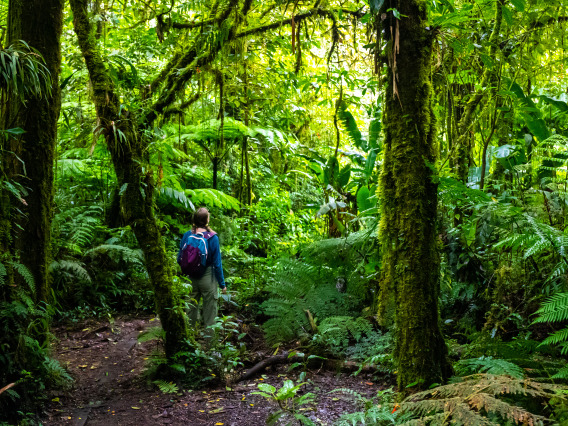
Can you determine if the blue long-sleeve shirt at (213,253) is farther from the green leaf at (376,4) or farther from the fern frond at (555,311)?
the fern frond at (555,311)

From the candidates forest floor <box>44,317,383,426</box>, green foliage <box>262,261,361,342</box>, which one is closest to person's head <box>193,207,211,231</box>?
green foliage <box>262,261,361,342</box>

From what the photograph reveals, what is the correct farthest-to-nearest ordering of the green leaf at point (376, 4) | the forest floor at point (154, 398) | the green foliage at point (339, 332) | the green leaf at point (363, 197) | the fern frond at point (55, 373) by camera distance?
the green leaf at point (363, 197)
the green foliage at point (339, 332)
the fern frond at point (55, 373)
the forest floor at point (154, 398)
the green leaf at point (376, 4)

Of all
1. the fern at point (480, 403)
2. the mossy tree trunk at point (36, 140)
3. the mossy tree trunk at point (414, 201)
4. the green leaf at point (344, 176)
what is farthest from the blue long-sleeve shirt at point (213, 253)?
the fern at point (480, 403)

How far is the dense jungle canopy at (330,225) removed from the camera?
8.97 ft

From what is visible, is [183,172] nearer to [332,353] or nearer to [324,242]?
[324,242]

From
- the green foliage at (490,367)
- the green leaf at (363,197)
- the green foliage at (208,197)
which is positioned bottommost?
the green foliage at (490,367)

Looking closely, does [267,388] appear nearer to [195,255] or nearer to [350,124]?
[195,255]

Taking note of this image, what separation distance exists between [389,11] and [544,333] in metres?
2.65

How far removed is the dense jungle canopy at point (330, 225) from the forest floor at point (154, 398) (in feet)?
0.21

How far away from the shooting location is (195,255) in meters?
5.20

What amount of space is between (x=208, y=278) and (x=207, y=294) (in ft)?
0.68

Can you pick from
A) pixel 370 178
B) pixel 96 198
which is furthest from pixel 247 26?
pixel 96 198

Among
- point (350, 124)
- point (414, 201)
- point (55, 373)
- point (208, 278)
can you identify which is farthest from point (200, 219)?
point (414, 201)

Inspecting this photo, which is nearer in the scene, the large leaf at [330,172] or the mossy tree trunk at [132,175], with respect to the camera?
the mossy tree trunk at [132,175]
